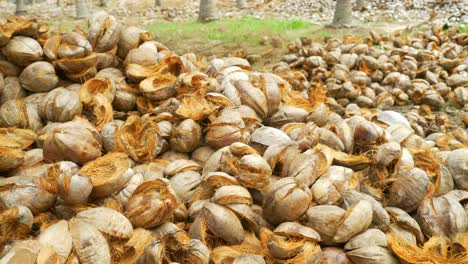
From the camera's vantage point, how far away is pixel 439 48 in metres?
7.40

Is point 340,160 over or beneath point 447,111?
over

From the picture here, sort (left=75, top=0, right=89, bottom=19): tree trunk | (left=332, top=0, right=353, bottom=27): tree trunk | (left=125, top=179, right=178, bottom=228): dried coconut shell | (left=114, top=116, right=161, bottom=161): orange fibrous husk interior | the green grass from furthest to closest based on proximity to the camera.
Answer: (left=75, top=0, right=89, bottom=19): tree trunk
(left=332, top=0, right=353, bottom=27): tree trunk
the green grass
(left=114, top=116, right=161, bottom=161): orange fibrous husk interior
(left=125, top=179, right=178, bottom=228): dried coconut shell

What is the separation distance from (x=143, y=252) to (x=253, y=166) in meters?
0.79

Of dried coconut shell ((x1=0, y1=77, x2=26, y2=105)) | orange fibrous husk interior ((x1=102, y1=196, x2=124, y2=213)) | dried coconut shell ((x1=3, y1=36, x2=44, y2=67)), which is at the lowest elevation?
orange fibrous husk interior ((x1=102, y1=196, x2=124, y2=213))

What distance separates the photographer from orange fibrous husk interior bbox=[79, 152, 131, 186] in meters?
2.55

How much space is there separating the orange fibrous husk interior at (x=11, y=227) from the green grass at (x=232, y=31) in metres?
7.03

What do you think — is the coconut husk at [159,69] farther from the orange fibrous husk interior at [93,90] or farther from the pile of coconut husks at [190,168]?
the orange fibrous husk interior at [93,90]

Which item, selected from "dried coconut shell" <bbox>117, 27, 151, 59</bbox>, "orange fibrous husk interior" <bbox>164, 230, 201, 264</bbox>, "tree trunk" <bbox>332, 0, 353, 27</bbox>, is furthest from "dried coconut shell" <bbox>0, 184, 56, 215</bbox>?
"tree trunk" <bbox>332, 0, 353, 27</bbox>

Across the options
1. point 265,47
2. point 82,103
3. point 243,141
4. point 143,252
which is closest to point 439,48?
point 265,47

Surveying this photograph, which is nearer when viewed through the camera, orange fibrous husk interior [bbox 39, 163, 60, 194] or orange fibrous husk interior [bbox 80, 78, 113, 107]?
orange fibrous husk interior [bbox 39, 163, 60, 194]

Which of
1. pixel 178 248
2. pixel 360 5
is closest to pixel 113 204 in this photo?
pixel 178 248

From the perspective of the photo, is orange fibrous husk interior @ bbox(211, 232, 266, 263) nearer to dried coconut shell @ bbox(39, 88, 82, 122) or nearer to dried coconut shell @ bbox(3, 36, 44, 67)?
dried coconut shell @ bbox(39, 88, 82, 122)

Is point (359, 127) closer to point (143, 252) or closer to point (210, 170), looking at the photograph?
point (210, 170)

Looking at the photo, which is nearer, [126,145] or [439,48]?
[126,145]
